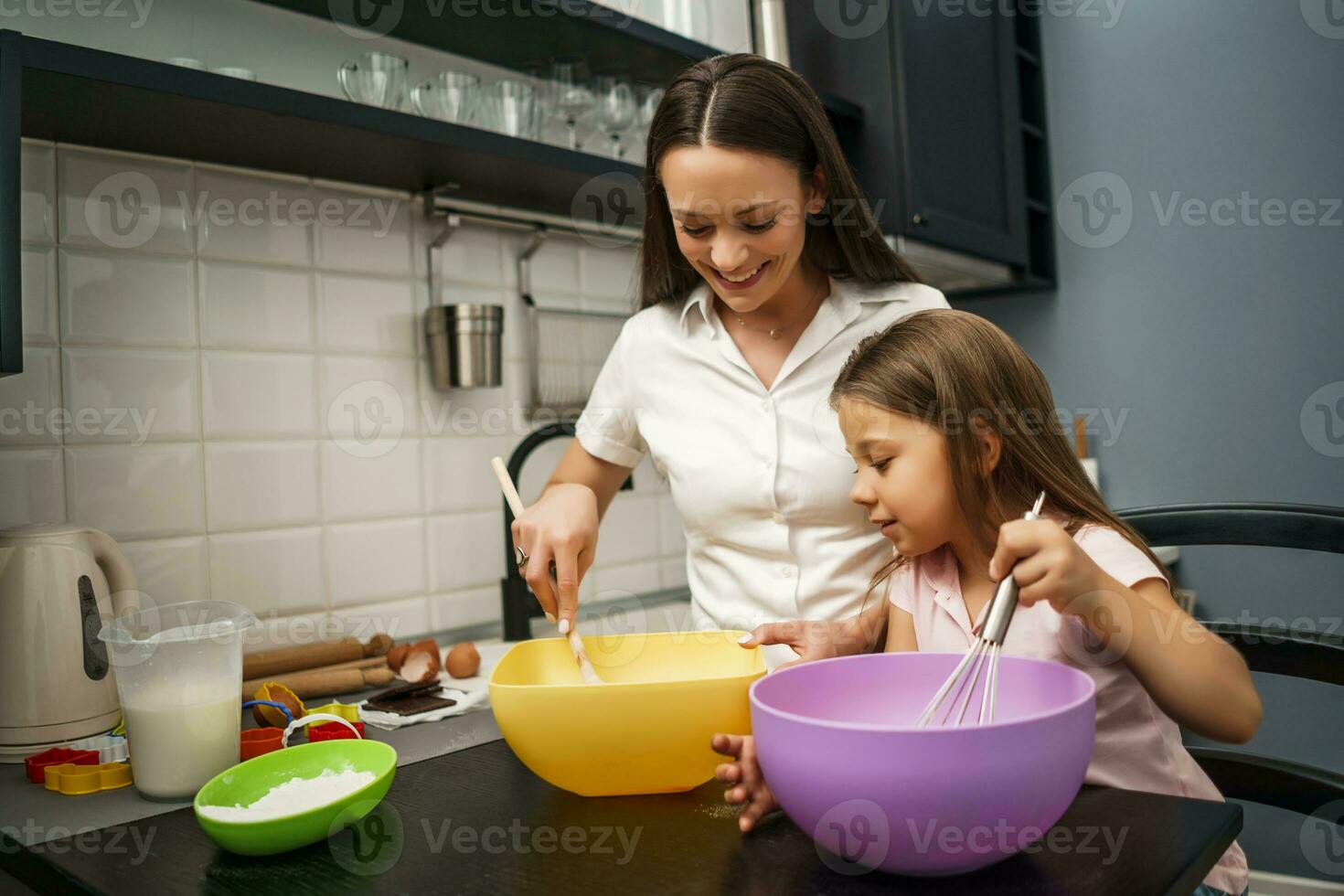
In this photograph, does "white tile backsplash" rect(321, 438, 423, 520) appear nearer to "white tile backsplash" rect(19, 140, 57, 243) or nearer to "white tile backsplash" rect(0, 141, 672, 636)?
"white tile backsplash" rect(0, 141, 672, 636)

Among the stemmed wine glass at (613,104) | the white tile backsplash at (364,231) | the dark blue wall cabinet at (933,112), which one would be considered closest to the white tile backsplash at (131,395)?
the white tile backsplash at (364,231)

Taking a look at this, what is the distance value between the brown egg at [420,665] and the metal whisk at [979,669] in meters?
0.81

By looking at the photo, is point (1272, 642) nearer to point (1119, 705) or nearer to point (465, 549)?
point (1119, 705)

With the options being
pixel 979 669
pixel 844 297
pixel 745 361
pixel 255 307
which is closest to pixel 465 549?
pixel 255 307

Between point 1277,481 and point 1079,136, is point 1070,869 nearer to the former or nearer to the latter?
point 1277,481

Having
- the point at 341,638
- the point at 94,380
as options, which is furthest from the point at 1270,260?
the point at 94,380

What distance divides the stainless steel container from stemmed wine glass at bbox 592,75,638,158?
1.17 ft

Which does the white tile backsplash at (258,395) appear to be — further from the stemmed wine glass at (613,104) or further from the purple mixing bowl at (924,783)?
the purple mixing bowl at (924,783)

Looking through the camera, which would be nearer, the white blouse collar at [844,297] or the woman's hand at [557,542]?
the woman's hand at [557,542]

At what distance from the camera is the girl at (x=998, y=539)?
803 millimetres

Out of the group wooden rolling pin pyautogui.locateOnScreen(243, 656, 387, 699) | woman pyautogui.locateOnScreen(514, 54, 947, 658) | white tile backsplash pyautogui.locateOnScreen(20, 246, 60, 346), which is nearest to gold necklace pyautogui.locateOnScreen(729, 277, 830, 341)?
woman pyautogui.locateOnScreen(514, 54, 947, 658)

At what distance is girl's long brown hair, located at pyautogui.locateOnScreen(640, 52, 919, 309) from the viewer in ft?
3.55

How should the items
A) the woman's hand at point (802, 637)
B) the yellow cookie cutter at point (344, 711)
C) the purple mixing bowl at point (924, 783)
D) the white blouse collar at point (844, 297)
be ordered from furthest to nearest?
1. the white blouse collar at point (844, 297)
2. the yellow cookie cutter at point (344, 711)
3. the woman's hand at point (802, 637)
4. the purple mixing bowl at point (924, 783)

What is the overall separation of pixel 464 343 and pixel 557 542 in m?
0.71
